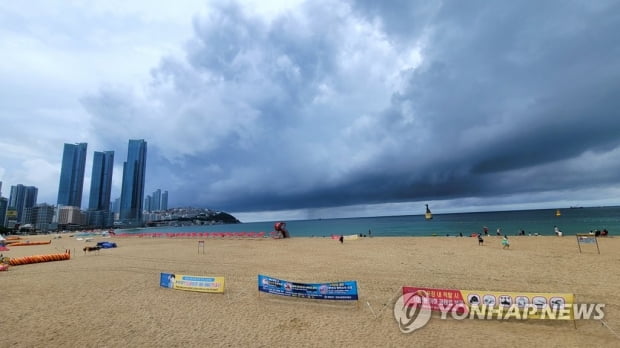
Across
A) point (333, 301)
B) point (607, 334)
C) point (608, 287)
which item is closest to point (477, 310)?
point (607, 334)

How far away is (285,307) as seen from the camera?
11898 millimetres

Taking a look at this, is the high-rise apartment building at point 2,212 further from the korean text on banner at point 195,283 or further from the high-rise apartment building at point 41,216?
the korean text on banner at point 195,283

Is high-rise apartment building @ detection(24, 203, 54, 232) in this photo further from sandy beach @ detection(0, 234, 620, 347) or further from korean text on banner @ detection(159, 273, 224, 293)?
korean text on banner @ detection(159, 273, 224, 293)

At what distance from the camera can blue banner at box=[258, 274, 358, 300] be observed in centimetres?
1182

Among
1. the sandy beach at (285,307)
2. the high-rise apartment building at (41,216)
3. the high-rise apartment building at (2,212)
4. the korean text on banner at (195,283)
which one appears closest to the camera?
the sandy beach at (285,307)

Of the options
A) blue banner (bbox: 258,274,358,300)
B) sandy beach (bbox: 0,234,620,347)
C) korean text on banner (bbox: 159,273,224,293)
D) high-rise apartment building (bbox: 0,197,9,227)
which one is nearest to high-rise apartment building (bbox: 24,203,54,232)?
high-rise apartment building (bbox: 0,197,9,227)

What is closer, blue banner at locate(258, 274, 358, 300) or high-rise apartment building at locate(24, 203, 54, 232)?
blue banner at locate(258, 274, 358, 300)

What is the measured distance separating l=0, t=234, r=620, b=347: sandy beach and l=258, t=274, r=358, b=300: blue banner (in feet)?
1.24

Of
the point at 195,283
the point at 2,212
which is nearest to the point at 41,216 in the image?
the point at 2,212

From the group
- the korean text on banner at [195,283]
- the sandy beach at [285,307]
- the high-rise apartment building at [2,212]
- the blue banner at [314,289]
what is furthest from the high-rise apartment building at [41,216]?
the blue banner at [314,289]

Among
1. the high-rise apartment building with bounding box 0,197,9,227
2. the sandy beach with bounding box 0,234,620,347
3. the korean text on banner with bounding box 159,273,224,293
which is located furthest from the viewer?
the high-rise apartment building with bounding box 0,197,9,227

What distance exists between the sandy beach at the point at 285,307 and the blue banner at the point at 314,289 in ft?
1.24

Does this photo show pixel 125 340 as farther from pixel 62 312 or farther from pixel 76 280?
pixel 76 280

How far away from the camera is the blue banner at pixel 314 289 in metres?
11.8
